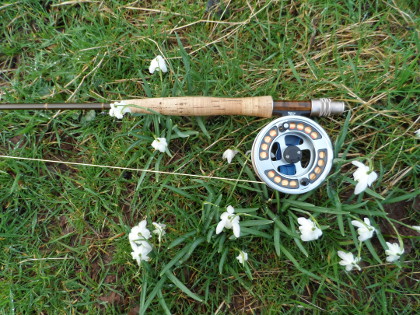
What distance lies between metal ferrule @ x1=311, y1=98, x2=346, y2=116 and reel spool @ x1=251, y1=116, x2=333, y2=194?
66 mm

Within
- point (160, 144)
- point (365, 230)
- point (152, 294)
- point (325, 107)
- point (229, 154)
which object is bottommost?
point (152, 294)

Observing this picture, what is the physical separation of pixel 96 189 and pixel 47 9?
52.5 inches

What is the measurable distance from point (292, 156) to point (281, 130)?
160mm

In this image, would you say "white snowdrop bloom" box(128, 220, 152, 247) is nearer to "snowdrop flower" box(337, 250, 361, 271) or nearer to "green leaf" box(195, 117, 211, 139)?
"green leaf" box(195, 117, 211, 139)

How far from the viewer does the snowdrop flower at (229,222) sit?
73.4 inches

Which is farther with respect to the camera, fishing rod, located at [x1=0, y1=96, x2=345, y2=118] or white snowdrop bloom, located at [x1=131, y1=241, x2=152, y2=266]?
fishing rod, located at [x1=0, y1=96, x2=345, y2=118]

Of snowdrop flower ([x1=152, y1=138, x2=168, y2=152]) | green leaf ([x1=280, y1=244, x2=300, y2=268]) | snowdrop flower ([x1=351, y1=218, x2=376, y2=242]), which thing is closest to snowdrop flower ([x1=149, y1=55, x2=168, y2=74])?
snowdrop flower ([x1=152, y1=138, x2=168, y2=152])

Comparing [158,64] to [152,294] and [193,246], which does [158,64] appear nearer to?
[193,246]

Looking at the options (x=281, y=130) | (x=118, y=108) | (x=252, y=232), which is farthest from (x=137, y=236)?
(x=281, y=130)

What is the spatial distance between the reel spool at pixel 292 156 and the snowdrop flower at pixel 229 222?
268 millimetres

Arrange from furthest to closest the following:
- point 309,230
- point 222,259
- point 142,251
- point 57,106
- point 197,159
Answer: point 197,159 → point 57,106 → point 222,259 → point 142,251 → point 309,230

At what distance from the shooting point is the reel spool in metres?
2.01

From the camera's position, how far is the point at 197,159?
2.30 meters

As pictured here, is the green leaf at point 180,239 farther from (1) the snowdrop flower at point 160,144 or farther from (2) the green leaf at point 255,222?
(1) the snowdrop flower at point 160,144
